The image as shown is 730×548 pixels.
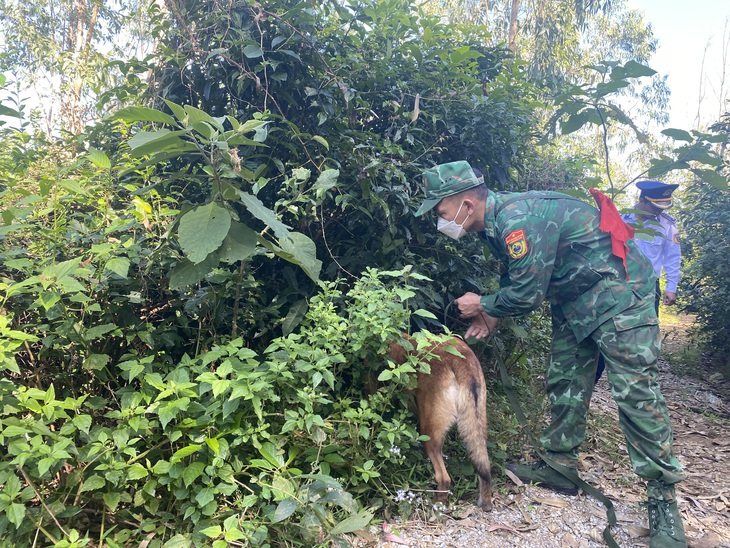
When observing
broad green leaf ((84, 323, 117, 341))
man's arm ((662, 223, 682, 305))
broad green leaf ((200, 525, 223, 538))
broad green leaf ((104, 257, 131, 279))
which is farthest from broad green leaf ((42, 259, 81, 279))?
man's arm ((662, 223, 682, 305))

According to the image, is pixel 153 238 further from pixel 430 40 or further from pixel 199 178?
pixel 430 40

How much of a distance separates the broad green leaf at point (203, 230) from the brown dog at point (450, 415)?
4.34ft

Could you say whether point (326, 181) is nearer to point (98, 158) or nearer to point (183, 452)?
point (98, 158)

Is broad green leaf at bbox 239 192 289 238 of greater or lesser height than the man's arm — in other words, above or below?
above

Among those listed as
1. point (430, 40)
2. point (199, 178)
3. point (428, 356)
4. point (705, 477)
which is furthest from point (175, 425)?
point (705, 477)

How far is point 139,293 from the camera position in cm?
254

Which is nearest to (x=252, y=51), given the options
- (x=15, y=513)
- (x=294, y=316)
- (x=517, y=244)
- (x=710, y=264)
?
(x=294, y=316)

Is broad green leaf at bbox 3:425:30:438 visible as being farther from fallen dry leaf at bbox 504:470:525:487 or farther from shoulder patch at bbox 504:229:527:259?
fallen dry leaf at bbox 504:470:525:487

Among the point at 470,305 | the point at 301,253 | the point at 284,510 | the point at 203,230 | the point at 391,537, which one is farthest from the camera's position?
the point at 470,305

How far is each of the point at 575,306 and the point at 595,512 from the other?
4.11 ft

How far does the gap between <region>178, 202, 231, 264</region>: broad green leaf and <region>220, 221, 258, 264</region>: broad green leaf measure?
0.13m

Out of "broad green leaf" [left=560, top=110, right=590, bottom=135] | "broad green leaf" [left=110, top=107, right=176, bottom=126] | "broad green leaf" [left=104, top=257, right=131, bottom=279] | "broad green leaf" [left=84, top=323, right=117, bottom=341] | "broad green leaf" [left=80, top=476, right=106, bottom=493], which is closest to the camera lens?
"broad green leaf" [left=110, top=107, right=176, bottom=126]

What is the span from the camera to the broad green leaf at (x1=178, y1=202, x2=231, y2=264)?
182cm

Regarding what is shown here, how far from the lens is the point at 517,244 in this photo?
2701 mm
